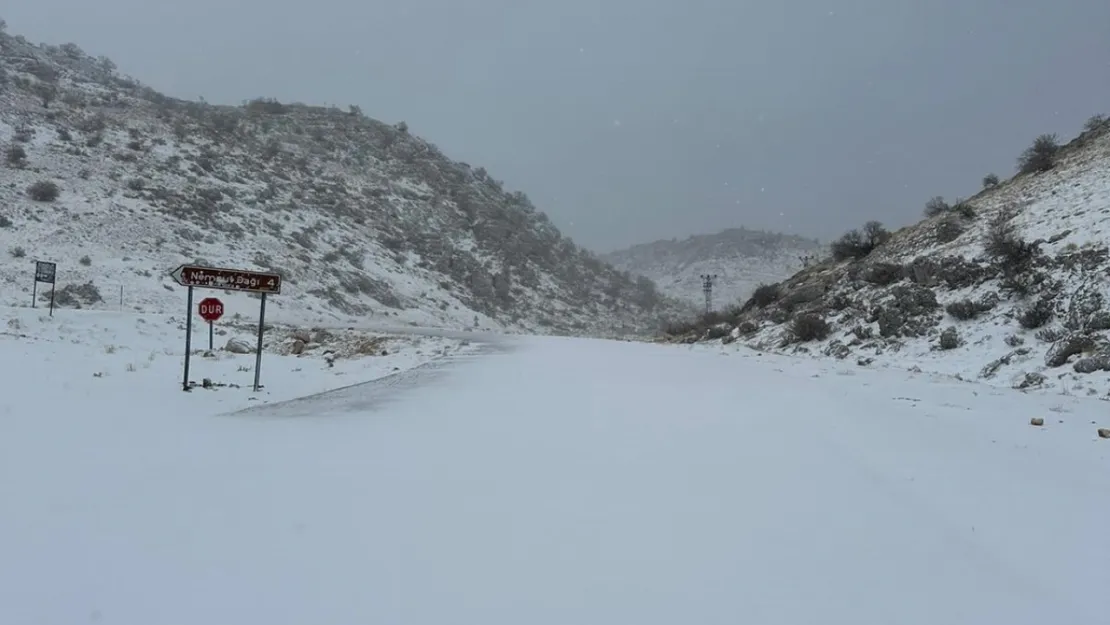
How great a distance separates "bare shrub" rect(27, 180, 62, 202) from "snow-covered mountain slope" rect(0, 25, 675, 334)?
0.08 m

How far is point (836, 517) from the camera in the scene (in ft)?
13.0

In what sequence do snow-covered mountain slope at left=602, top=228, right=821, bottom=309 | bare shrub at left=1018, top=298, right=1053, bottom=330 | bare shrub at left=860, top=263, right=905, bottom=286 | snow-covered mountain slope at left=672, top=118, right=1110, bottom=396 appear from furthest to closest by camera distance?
snow-covered mountain slope at left=602, top=228, right=821, bottom=309, bare shrub at left=860, top=263, right=905, bottom=286, bare shrub at left=1018, top=298, right=1053, bottom=330, snow-covered mountain slope at left=672, top=118, right=1110, bottom=396

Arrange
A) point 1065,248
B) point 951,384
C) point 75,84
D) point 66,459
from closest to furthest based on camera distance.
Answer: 1. point 66,459
2. point 951,384
3. point 1065,248
4. point 75,84

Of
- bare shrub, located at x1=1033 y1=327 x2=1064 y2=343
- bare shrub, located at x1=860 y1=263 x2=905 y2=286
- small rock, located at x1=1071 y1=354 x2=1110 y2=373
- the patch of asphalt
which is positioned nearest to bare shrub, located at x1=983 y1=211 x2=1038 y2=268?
bare shrub, located at x1=860 y1=263 x2=905 y2=286

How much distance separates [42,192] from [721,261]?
109 m

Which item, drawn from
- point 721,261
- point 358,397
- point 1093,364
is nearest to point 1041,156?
point 1093,364

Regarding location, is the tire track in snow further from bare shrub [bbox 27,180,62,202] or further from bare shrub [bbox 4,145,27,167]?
bare shrub [bbox 4,145,27,167]

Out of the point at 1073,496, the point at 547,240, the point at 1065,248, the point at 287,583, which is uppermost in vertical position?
the point at 547,240

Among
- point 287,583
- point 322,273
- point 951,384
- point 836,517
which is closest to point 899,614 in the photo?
point 836,517

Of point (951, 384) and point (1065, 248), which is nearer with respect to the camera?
point (951, 384)

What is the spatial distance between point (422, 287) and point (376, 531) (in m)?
44.3

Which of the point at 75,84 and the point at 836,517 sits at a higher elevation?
the point at 75,84

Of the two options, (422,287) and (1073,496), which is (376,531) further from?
(422,287)

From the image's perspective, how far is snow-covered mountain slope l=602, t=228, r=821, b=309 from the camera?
104000 mm
